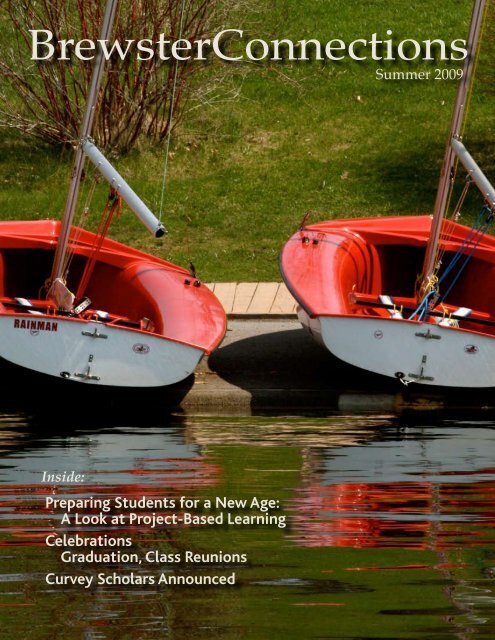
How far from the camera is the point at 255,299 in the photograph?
66.6 feet

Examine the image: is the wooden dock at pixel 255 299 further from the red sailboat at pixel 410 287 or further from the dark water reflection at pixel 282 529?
the dark water reflection at pixel 282 529

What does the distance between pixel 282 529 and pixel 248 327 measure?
308 inches

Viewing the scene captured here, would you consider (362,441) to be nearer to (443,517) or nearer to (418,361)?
(418,361)

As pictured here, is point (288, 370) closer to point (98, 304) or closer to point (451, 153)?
point (98, 304)

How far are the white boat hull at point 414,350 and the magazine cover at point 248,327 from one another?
0.8 inches

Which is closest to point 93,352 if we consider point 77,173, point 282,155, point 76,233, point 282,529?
point 77,173

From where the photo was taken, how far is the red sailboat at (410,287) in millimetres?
16484

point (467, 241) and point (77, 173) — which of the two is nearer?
point (77, 173)

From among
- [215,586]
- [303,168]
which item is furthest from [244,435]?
[303,168]

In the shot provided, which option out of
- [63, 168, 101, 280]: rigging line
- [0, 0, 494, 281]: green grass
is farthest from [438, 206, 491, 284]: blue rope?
[63, 168, 101, 280]: rigging line

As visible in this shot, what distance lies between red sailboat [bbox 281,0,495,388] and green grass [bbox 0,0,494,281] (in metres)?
2.62

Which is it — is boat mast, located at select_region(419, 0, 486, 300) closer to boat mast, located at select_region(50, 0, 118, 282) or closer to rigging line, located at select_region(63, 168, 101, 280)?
rigging line, located at select_region(63, 168, 101, 280)

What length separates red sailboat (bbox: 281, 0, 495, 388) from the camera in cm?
1648

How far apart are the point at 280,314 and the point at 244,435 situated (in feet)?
14.5
